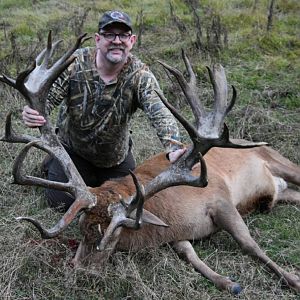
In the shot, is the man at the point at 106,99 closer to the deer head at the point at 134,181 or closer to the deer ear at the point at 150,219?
the deer head at the point at 134,181

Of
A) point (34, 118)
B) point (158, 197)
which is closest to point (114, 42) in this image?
point (34, 118)

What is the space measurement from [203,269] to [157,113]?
4.22 feet

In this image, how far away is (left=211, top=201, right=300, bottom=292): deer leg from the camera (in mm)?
4434

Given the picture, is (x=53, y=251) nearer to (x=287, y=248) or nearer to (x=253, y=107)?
(x=287, y=248)

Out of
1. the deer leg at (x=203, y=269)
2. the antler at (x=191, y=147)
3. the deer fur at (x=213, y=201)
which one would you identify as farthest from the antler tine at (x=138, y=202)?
the deer leg at (x=203, y=269)

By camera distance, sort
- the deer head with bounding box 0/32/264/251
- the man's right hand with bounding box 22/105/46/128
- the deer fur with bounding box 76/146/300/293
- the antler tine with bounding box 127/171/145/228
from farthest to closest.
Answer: the man's right hand with bounding box 22/105/46/128
the deer fur with bounding box 76/146/300/293
the deer head with bounding box 0/32/264/251
the antler tine with bounding box 127/171/145/228

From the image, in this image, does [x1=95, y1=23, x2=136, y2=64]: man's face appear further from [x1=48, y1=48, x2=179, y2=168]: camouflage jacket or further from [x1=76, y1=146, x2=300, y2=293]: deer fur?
[x1=76, y1=146, x2=300, y2=293]: deer fur

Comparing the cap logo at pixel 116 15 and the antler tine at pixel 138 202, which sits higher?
the cap logo at pixel 116 15

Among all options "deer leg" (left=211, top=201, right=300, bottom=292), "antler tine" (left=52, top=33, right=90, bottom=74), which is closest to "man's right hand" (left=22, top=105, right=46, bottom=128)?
"antler tine" (left=52, top=33, right=90, bottom=74)

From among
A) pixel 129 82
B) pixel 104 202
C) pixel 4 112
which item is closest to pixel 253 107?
pixel 129 82

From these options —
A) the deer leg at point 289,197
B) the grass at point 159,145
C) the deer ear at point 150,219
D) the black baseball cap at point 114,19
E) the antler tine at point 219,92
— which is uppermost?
the black baseball cap at point 114,19

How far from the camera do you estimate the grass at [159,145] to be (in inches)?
170

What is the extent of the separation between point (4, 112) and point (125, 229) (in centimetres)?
353

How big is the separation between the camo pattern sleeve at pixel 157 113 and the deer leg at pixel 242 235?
623 millimetres
